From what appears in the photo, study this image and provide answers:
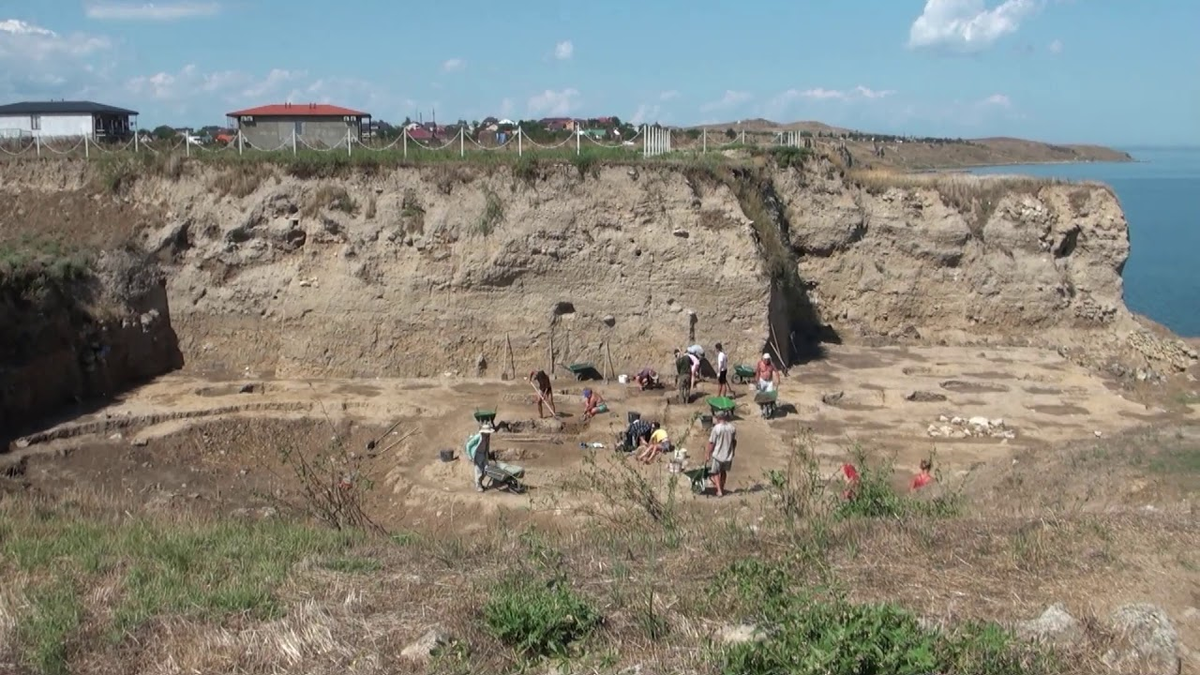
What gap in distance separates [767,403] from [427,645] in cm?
1431

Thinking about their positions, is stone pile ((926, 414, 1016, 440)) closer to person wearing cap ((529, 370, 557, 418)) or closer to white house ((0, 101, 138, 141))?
person wearing cap ((529, 370, 557, 418))

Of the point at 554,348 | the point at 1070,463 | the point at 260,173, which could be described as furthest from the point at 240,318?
the point at 1070,463

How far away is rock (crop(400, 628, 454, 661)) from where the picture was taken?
6.04 meters

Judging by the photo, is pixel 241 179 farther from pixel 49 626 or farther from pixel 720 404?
pixel 49 626

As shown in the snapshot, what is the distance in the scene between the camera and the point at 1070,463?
1386cm

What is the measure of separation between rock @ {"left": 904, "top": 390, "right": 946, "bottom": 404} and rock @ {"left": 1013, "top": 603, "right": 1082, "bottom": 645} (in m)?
15.6

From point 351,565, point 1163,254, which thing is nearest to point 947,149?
point 1163,254

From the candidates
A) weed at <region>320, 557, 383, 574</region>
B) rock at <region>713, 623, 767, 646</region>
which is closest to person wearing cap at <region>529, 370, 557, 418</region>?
weed at <region>320, 557, 383, 574</region>

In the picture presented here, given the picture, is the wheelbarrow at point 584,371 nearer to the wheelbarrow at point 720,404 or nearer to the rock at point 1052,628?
the wheelbarrow at point 720,404

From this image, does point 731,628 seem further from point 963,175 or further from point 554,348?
point 963,175

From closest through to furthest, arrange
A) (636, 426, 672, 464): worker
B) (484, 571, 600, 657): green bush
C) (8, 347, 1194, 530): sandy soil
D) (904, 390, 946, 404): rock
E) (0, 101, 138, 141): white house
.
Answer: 1. (484, 571, 600, 657): green bush
2. (8, 347, 1194, 530): sandy soil
3. (636, 426, 672, 464): worker
4. (904, 390, 946, 404): rock
5. (0, 101, 138, 141): white house

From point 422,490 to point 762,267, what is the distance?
10.2 meters

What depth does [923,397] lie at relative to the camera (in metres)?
21.4

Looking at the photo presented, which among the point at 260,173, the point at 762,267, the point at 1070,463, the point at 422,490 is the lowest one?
the point at 422,490
